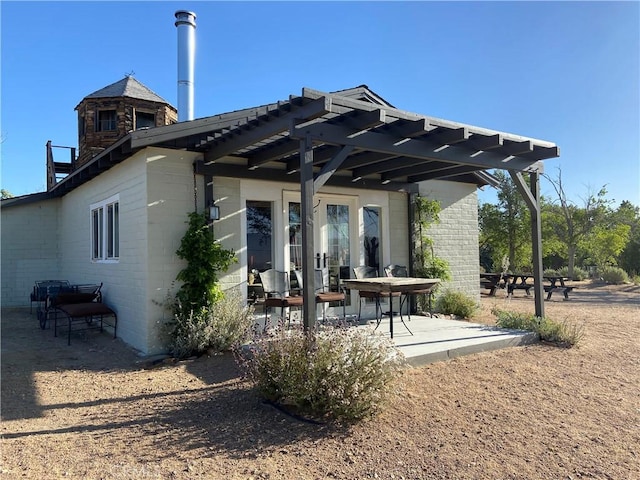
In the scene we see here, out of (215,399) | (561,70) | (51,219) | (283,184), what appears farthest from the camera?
(51,219)

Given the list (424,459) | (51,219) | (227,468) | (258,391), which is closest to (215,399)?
(258,391)

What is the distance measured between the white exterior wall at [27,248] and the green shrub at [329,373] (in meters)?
10.8

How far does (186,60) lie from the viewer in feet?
32.1

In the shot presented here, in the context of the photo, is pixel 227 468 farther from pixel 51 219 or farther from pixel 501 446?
pixel 51 219

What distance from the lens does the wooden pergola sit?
475cm

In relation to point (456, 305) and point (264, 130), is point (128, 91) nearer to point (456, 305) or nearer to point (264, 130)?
point (264, 130)

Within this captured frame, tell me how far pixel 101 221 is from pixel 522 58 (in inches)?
383

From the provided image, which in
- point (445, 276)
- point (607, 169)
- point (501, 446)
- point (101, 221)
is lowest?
point (501, 446)

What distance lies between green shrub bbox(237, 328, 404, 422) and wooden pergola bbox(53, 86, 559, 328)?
0.61 metres

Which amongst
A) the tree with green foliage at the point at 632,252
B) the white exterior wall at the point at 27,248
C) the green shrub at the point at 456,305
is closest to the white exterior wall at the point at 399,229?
the green shrub at the point at 456,305

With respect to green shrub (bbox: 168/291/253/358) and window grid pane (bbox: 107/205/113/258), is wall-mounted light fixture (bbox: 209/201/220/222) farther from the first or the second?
window grid pane (bbox: 107/205/113/258)

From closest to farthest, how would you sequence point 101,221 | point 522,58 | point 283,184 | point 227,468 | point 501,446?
point 227,468 < point 501,446 < point 283,184 < point 101,221 < point 522,58

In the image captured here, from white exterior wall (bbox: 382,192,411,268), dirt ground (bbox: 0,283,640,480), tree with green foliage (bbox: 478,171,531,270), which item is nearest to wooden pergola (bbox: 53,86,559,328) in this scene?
white exterior wall (bbox: 382,192,411,268)

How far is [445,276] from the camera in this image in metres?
9.06
